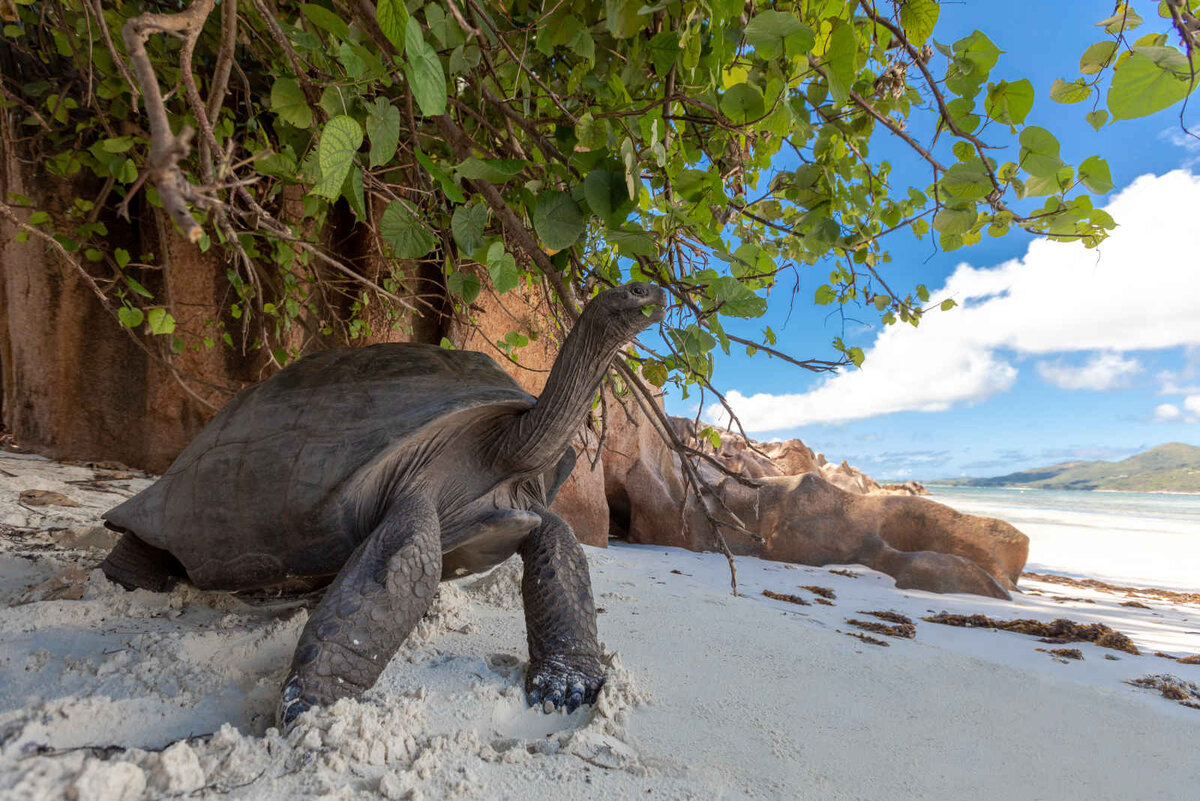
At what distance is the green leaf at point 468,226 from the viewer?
1566mm

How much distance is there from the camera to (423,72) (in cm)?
103

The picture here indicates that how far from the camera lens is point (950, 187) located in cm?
157

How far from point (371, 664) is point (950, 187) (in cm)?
200

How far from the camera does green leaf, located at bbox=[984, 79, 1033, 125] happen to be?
147cm

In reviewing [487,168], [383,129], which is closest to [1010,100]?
[487,168]

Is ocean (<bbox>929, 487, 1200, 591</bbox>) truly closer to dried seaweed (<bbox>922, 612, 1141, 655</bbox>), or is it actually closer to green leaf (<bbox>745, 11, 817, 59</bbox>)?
dried seaweed (<bbox>922, 612, 1141, 655</bbox>)

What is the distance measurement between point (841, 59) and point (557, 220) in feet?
2.39

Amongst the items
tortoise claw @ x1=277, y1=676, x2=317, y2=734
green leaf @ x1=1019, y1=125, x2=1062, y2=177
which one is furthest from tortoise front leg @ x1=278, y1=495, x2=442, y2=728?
green leaf @ x1=1019, y1=125, x2=1062, y2=177

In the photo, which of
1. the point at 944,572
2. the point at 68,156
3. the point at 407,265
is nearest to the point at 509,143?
the point at 68,156

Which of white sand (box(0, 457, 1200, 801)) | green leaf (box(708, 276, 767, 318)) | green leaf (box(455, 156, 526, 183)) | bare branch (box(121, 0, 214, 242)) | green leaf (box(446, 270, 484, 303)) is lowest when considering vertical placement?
white sand (box(0, 457, 1200, 801))

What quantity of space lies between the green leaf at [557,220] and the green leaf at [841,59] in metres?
0.65

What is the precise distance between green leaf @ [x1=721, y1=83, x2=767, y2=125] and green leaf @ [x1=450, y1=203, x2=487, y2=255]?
2.16 ft

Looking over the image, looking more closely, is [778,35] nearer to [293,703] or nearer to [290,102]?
[290,102]

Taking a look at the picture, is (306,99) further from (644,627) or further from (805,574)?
(805,574)
